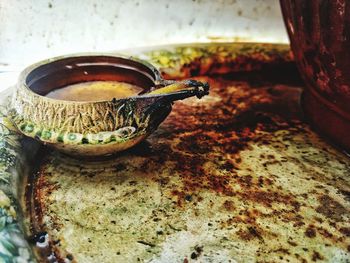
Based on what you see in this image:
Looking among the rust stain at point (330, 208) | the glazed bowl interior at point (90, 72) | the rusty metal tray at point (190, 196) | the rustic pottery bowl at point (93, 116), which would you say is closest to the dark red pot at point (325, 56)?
the rusty metal tray at point (190, 196)

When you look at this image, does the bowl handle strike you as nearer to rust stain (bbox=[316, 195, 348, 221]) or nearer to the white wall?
rust stain (bbox=[316, 195, 348, 221])

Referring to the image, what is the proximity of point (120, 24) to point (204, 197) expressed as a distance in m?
1.20

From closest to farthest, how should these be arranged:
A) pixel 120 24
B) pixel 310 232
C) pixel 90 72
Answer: pixel 310 232
pixel 90 72
pixel 120 24

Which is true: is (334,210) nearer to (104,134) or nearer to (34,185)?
(104,134)

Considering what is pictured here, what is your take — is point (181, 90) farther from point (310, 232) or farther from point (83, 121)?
point (310, 232)

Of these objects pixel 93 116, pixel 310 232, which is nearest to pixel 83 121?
pixel 93 116

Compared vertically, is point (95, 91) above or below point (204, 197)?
above

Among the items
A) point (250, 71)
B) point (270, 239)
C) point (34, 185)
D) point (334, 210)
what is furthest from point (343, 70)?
point (34, 185)

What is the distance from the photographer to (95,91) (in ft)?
4.19

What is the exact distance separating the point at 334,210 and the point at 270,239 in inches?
9.2

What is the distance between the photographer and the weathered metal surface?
930mm

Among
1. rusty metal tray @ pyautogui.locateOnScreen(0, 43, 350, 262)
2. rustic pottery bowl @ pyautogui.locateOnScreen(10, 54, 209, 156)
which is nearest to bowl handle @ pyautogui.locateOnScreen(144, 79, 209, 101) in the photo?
rustic pottery bowl @ pyautogui.locateOnScreen(10, 54, 209, 156)

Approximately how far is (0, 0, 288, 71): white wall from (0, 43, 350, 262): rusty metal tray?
68 cm

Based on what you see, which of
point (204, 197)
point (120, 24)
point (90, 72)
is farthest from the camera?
point (120, 24)
